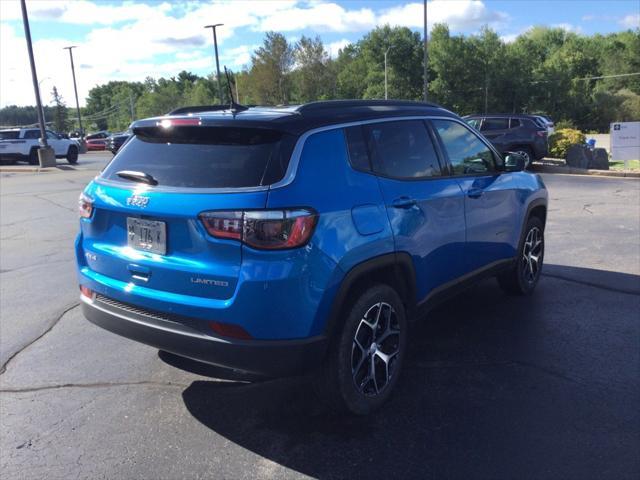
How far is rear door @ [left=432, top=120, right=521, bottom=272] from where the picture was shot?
4.31 metres

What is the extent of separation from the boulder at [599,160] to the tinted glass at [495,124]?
111 inches

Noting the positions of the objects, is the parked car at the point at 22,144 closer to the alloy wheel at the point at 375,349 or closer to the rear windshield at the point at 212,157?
the rear windshield at the point at 212,157

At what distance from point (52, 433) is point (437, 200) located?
2.83 m

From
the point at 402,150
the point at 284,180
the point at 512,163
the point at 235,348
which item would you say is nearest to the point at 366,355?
the point at 235,348

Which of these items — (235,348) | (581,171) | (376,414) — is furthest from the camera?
(581,171)

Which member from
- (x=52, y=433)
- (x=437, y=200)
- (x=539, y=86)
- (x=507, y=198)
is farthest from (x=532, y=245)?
(x=539, y=86)

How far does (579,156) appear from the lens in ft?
58.6

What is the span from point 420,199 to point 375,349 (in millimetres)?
1027

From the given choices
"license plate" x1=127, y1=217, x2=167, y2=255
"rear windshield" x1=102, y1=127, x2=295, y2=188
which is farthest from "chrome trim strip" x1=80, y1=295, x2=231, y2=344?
"rear windshield" x1=102, y1=127, x2=295, y2=188

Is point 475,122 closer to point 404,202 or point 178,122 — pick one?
point 404,202

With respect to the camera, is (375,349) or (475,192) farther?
(475,192)

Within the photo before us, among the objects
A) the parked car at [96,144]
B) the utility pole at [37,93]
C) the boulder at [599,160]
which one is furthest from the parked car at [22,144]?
the boulder at [599,160]

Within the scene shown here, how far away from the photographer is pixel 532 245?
559 cm

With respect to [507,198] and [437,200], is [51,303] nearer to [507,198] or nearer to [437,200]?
[437,200]
